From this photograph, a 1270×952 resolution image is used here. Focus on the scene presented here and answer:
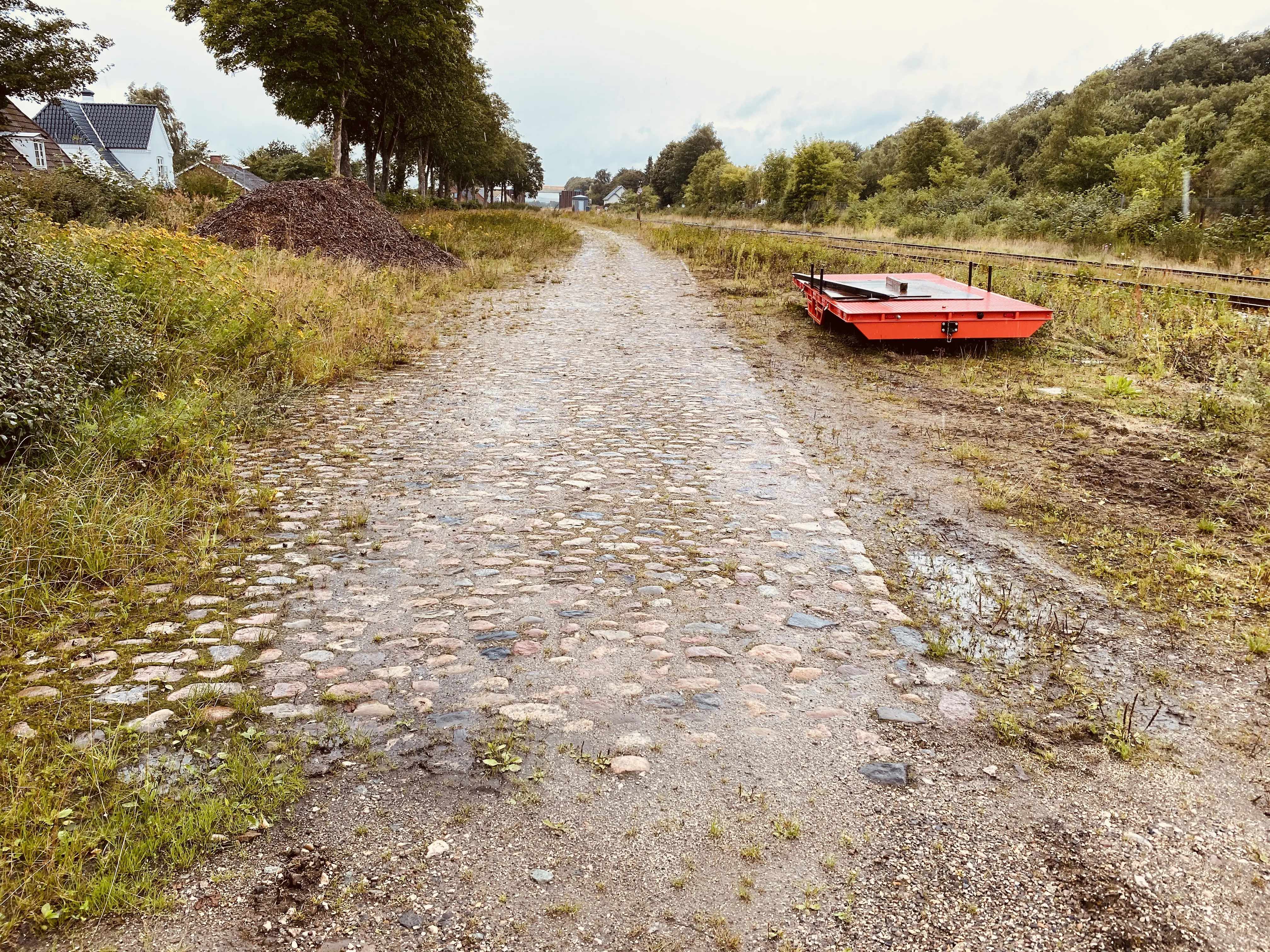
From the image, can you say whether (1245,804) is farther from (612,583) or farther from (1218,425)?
(1218,425)

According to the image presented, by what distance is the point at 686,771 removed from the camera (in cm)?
281

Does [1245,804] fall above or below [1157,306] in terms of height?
below

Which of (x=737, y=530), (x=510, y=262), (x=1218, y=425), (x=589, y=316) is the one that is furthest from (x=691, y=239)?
(x=737, y=530)

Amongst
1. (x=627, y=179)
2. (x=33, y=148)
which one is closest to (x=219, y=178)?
(x=33, y=148)

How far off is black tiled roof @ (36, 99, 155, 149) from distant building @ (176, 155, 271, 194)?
11.1 feet

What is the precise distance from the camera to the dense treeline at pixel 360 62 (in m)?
23.2

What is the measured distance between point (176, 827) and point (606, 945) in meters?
1.46

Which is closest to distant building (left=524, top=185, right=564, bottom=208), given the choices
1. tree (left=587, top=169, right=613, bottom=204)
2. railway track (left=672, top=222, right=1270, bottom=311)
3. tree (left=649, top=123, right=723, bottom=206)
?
tree (left=587, top=169, right=613, bottom=204)

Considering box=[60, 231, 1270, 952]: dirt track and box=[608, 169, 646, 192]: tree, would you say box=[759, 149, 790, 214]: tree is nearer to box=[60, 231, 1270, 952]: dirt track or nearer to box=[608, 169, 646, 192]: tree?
box=[60, 231, 1270, 952]: dirt track

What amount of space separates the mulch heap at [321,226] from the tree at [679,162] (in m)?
73.2

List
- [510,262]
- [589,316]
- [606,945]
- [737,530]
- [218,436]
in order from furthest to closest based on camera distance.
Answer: [510,262]
[589,316]
[218,436]
[737,530]
[606,945]

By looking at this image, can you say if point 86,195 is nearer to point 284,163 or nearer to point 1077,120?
point 1077,120

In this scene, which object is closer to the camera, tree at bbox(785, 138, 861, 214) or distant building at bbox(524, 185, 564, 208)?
tree at bbox(785, 138, 861, 214)

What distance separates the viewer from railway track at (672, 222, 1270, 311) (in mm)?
12008
